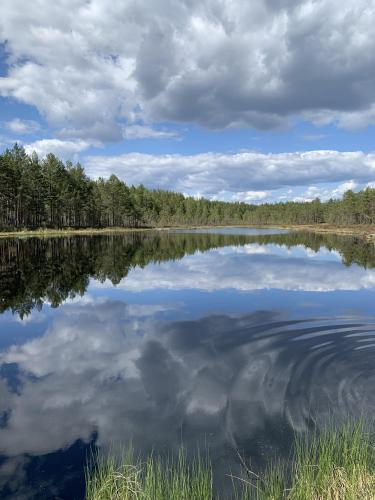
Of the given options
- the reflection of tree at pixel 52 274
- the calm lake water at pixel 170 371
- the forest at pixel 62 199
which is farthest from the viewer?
the forest at pixel 62 199

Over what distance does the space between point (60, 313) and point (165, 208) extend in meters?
179

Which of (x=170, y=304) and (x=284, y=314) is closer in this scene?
(x=284, y=314)

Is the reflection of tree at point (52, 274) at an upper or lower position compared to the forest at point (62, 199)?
lower

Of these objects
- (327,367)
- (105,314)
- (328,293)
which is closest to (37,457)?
(327,367)

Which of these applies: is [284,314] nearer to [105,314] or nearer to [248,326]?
[248,326]

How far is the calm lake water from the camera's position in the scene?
805 cm

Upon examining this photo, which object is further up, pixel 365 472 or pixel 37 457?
pixel 365 472

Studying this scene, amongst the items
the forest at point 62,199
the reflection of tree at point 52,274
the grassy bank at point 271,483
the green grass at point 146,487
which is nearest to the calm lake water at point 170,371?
the reflection of tree at point 52,274

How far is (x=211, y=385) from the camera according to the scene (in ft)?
36.9

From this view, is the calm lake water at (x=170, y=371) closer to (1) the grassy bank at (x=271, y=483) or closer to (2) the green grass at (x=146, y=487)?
(1) the grassy bank at (x=271, y=483)

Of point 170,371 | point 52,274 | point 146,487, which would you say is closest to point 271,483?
point 146,487

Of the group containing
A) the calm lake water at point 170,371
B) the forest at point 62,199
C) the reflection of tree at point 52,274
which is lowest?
the calm lake water at point 170,371

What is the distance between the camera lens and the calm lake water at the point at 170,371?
8047 millimetres

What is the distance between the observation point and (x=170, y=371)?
491 inches
